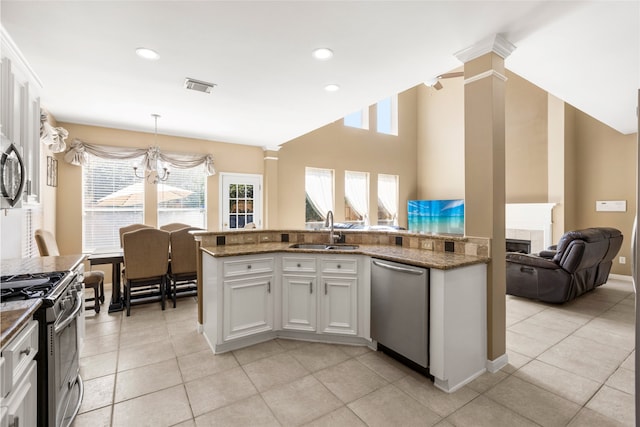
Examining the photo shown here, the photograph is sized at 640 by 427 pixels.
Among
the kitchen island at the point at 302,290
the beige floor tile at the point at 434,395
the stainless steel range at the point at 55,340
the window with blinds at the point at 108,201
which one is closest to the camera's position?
the stainless steel range at the point at 55,340

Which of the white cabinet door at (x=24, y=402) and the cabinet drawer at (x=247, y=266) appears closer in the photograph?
the white cabinet door at (x=24, y=402)

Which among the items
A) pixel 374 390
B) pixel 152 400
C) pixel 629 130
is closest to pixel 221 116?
pixel 152 400

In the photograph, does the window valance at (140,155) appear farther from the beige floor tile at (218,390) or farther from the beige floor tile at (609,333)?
the beige floor tile at (609,333)

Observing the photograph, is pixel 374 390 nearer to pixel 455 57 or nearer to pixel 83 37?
pixel 455 57

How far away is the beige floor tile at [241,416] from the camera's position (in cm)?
176

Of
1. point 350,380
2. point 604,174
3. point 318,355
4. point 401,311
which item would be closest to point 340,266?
point 401,311

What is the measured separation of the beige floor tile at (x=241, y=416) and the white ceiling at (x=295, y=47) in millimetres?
2607

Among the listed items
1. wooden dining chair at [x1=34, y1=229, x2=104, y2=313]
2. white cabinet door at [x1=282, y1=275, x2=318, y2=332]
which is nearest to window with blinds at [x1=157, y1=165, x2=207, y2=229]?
wooden dining chair at [x1=34, y1=229, x2=104, y2=313]

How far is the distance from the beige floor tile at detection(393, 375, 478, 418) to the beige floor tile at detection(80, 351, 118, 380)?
2237mm

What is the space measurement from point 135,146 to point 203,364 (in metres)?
4.20

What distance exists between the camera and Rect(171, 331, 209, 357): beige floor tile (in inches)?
105

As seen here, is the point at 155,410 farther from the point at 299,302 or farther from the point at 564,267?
the point at 564,267

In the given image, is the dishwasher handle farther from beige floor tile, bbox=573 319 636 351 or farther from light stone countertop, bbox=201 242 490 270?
beige floor tile, bbox=573 319 636 351

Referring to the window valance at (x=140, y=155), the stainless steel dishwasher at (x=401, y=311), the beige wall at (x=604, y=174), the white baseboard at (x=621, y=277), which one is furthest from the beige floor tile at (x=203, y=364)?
the beige wall at (x=604, y=174)
